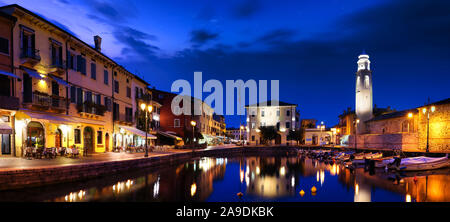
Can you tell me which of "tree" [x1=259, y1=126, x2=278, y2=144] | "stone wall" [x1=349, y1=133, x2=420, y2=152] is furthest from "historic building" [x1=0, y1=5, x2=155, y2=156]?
"tree" [x1=259, y1=126, x2=278, y2=144]

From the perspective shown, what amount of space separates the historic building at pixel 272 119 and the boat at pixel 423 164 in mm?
43497

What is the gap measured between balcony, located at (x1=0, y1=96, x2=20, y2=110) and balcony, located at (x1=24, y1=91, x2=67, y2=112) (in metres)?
0.70

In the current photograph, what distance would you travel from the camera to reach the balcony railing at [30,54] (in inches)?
645

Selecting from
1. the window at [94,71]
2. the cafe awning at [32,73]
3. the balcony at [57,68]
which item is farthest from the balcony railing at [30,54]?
the window at [94,71]

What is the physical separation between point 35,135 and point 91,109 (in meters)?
6.36

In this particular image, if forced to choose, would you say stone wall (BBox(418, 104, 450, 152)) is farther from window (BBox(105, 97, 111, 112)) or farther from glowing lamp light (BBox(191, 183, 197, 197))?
window (BBox(105, 97, 111, 112))

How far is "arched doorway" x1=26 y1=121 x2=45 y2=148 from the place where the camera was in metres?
17.1

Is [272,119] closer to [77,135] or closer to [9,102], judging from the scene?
[77,135]

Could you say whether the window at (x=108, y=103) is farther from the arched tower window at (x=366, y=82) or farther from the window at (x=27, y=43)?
the arched tower window at (x=366, y=82)
